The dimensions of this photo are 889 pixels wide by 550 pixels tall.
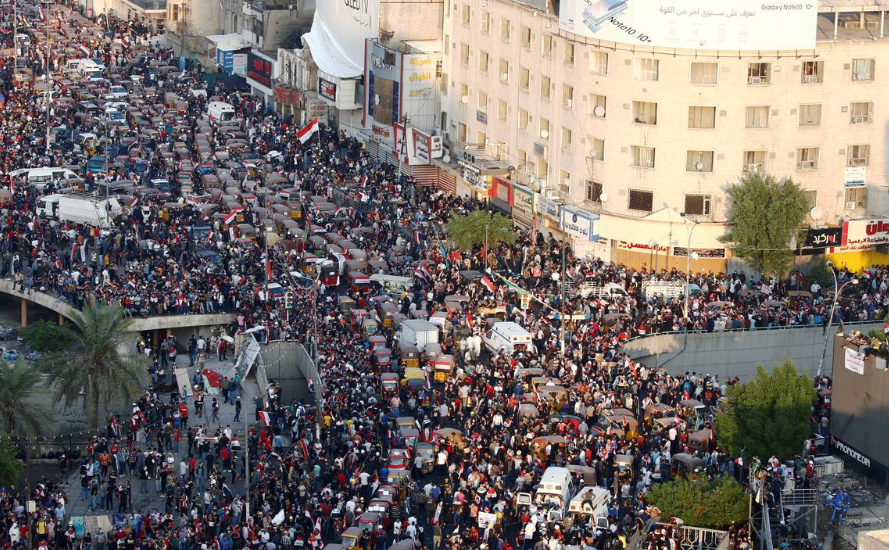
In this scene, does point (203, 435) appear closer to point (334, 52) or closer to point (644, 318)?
point (644, 318)

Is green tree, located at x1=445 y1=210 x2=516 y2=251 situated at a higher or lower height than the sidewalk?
higher

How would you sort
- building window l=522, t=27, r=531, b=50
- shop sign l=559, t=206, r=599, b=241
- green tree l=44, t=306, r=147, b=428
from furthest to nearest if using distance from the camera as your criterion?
1. building window l=522, t=27, r=531, b=50
2. shop sign l=559, t=206, r=599, b=241
3. green tree l=44, t=306, r=147, b=428

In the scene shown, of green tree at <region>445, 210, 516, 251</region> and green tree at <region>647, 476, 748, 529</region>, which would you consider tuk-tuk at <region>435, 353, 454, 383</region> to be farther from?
green tree at <region>647, 476, 748, 529</region>

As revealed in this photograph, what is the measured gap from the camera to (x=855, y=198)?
86938 mm

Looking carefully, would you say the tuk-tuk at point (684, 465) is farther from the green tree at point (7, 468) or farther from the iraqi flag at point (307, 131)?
the iraqi flag at point (307, 131)

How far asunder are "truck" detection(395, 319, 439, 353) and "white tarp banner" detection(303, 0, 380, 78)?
3665 centimetres

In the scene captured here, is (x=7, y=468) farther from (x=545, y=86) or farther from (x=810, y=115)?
(x=810, y=115)

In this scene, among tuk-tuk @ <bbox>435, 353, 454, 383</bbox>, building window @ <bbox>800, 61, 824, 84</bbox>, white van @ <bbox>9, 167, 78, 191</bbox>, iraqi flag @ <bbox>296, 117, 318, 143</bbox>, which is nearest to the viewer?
tuk-tuk @ <bbox>435, 353, 454, 383</bbox>

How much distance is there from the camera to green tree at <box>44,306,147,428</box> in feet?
249

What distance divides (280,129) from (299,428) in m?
50.6

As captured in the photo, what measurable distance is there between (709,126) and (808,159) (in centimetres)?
504

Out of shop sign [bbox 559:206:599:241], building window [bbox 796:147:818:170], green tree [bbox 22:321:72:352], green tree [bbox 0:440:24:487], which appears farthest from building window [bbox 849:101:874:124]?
green tree [bbox 0:440:24:487]

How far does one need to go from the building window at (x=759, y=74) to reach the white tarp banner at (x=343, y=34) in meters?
31.4

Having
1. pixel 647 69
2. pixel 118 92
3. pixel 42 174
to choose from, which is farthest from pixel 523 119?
pixel 118 92
